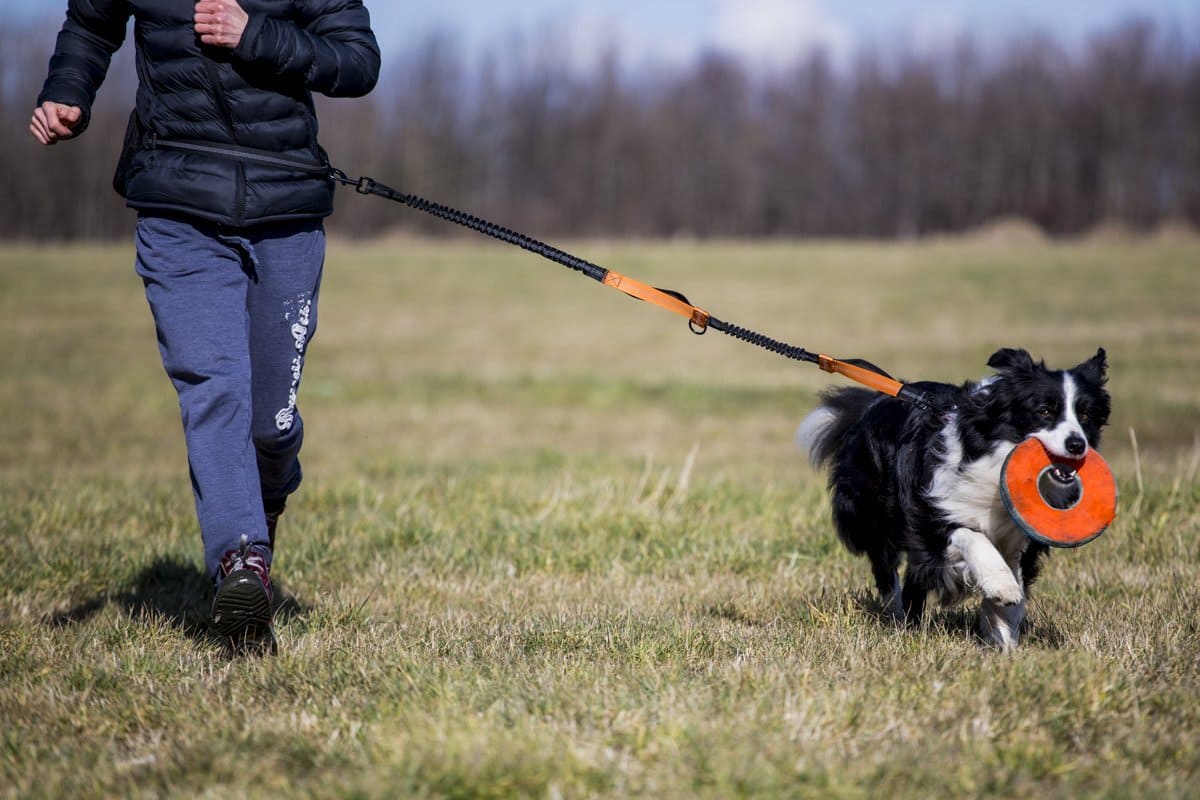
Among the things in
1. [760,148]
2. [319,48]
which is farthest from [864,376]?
[760,148]

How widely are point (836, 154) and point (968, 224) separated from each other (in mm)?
9727

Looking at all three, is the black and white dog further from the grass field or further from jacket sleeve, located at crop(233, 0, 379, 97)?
jacket sleeve, located at crop(233, 0, 379, 97)

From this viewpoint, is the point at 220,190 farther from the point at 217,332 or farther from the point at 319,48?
the point at 319,48

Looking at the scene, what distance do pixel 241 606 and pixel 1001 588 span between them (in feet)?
8.25

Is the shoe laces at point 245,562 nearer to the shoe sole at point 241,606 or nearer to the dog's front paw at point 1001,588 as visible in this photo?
the shoe sole at point 241,606

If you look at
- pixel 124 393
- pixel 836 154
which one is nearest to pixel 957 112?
pixel 836 154

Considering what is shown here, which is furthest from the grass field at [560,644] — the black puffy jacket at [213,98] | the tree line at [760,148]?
the tree line at [760,148]

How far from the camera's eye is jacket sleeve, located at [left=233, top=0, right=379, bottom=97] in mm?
3617

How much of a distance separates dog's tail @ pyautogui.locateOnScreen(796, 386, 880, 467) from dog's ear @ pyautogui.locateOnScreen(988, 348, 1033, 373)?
46.1 inches

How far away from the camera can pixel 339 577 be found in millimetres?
5453

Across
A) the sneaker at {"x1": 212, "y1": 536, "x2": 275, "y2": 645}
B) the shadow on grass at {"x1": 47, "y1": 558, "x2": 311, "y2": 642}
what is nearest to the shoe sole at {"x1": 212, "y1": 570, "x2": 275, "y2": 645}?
the sneaker at {"x1": 212, "y1": 536, "x2": 275, "y2": 645}

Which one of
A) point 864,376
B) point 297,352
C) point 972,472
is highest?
point 864,376

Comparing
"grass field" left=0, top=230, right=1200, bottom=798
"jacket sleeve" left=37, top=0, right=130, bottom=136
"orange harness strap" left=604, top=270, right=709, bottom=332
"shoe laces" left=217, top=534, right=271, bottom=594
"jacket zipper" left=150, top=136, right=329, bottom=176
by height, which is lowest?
"grass field" left=0, top=230, right=1200, bottom=798

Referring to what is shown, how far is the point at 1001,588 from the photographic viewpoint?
397cm
